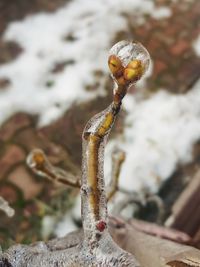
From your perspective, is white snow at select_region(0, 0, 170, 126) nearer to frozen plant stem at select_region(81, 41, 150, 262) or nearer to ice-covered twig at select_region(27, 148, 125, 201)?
ice-covered twig at select_region(27, 148, 125, 201)

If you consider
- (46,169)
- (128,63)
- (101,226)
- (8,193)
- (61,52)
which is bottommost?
(101,226)

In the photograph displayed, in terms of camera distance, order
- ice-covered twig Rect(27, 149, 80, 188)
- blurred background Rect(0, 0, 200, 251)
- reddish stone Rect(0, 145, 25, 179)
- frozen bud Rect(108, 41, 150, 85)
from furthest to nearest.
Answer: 1. reddish stone Rect(0, 145, 25, 179)
2. blurred background Rect(0, 0, 200, 251)
3. ice-covered twig Rect(27, 149, 80, 188)
4. frozen bud Rect(108, 41, 150, 85)

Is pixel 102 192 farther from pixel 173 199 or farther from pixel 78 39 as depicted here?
pixel 78 39

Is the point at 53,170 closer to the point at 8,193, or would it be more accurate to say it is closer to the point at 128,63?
the point at 128,63

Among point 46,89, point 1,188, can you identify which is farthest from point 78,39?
point 1,188

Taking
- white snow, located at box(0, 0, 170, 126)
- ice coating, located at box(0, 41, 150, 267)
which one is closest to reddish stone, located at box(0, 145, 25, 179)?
white snow, located at box(0, 0, 170, 126)

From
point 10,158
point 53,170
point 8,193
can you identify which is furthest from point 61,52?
point 53,170

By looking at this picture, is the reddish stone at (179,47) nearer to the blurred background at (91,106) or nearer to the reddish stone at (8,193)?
the blurred background at (91,106)
